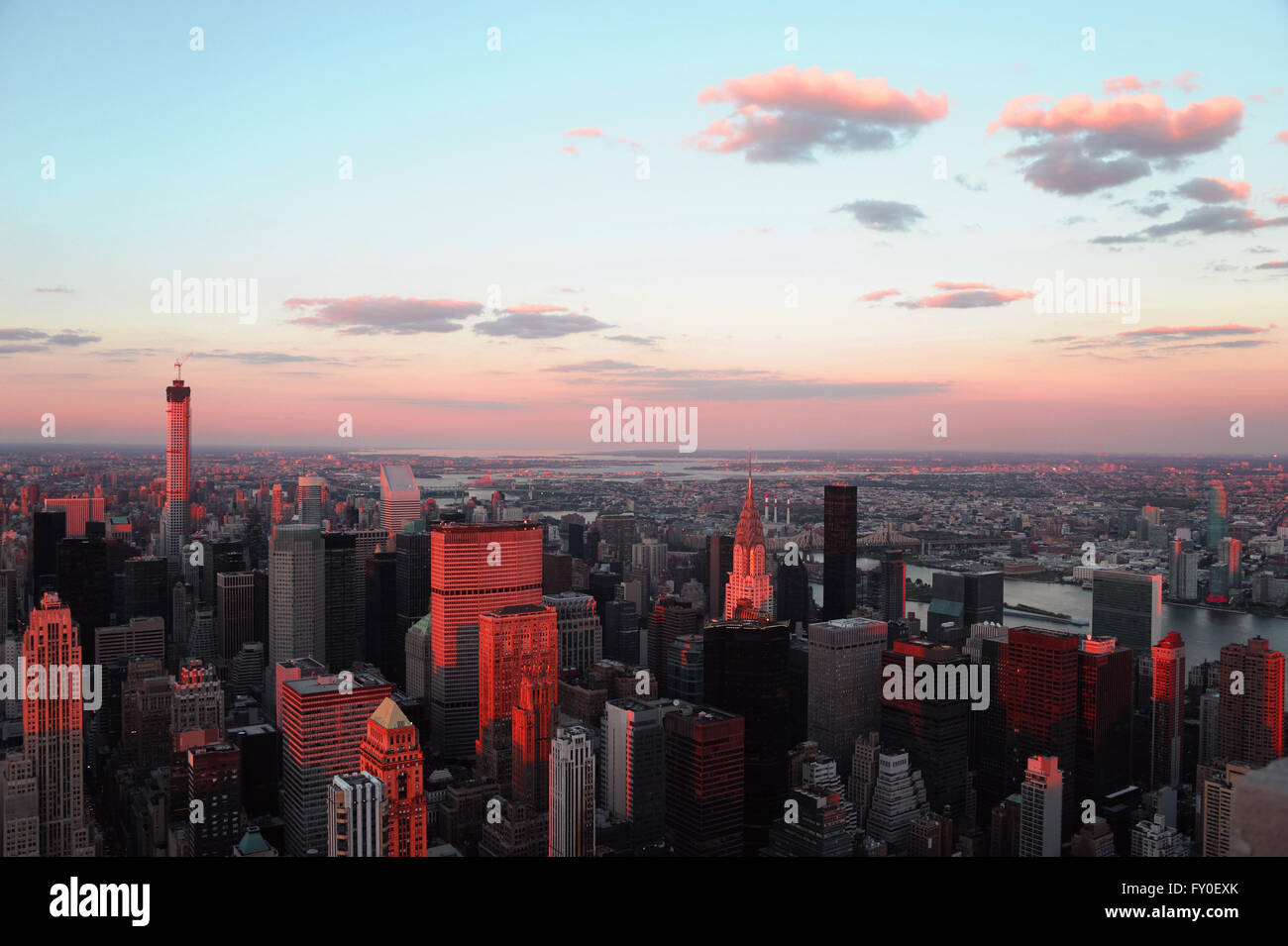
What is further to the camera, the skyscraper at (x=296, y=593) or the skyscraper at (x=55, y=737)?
the skyscraper at (x=296, y=593)

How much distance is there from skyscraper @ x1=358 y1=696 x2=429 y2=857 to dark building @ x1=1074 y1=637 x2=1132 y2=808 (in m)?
11.3

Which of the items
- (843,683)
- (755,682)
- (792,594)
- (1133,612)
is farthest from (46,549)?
(1133,612)

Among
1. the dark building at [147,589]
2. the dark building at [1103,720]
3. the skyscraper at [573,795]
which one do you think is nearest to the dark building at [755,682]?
the skyscraper at [573,795]

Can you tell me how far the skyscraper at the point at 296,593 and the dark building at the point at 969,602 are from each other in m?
14.9

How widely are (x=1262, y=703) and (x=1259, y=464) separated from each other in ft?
15.8

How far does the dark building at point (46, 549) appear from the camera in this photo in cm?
1795

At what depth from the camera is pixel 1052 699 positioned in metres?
16.4

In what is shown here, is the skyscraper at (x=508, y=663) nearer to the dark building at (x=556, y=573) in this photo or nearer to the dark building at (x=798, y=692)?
the dark building at (x=556, y=573)

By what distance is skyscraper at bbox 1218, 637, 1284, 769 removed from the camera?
48.9ft

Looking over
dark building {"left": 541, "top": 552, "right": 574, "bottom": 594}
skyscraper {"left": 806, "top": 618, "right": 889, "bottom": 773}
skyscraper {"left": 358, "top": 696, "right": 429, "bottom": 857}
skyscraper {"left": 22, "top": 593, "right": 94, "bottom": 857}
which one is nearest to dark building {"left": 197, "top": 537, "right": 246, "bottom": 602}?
skyscraper {"left": 22, "top": 593, "right": 94, "bottom": 857}

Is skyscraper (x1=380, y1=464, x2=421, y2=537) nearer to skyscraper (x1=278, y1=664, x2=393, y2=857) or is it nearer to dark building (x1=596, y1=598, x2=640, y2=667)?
dark building (x1=596, y1=598, x2=640, y2=667)
